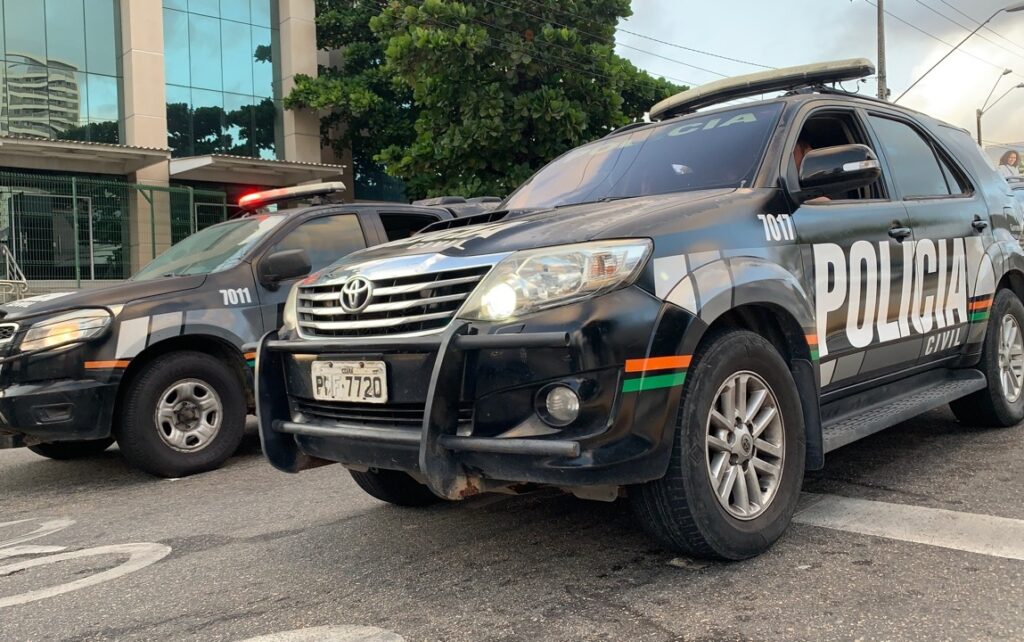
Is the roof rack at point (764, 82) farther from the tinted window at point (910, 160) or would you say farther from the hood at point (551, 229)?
the hood at point (551, 229)

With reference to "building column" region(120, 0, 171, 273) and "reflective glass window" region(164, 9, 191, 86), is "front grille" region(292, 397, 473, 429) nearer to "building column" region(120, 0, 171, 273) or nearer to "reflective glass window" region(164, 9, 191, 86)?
"building column" region(120, 0, 171, 273)

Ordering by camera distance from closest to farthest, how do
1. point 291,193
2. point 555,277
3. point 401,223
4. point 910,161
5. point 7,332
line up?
1. point 555,277
2. point 910,161
3. point 7,332
4. point 291,193
5. point 401,223

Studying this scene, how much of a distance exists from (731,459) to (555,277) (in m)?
0.89

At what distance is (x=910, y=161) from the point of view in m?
4.37

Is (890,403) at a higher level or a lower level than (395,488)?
higher

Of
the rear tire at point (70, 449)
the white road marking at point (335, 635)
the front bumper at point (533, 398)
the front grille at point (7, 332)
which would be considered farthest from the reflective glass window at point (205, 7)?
the white road marking at point (335, 635)

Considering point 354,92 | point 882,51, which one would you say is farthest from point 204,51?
point 882,51

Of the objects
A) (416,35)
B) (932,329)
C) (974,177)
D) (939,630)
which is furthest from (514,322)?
(416,35)

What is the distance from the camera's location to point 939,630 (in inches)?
89.1

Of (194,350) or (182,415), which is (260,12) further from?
(182,415)

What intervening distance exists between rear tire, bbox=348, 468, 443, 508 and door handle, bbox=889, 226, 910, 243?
2.44m

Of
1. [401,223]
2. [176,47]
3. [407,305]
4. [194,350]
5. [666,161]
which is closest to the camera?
[407,305]

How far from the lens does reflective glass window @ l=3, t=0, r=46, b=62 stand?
1808 centimetres

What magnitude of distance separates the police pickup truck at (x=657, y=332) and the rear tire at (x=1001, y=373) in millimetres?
558
